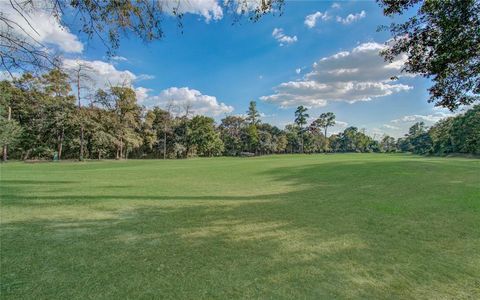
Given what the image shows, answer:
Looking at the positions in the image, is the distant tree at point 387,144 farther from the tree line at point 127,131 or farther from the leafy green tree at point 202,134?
the leafy green tree at point 202,134

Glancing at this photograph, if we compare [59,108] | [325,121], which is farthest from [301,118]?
[59,108]

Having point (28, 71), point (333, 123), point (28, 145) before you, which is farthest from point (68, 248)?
point (333, 123)

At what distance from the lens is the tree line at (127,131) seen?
122ft

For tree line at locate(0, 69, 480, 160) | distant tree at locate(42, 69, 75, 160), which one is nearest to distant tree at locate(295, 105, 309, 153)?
tree line at locate(0, 69, 480, 160)

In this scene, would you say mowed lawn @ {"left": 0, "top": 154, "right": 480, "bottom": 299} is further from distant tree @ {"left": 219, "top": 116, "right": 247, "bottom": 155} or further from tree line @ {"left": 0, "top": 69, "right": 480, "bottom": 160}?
distant tree @ {"left": 219, "top": 116, "right": 247, "bottom": 155}

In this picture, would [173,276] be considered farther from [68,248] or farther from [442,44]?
[442,44]

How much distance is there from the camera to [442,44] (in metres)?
5.20

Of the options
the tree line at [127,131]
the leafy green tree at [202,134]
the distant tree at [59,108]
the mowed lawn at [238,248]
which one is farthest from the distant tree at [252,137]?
the mowed lawn at [238,248]

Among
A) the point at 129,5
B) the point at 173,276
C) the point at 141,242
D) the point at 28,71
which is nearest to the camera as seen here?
the point at 173,276

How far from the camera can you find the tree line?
37.1 m

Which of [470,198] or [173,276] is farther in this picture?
[470,198]

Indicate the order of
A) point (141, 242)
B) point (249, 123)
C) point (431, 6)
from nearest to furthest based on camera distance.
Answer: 1. point (141, 242)
2. point (431, 6)
3. point (249, 123)

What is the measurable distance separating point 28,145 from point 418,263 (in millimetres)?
48862

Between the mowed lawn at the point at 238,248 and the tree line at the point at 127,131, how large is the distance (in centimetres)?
1818
